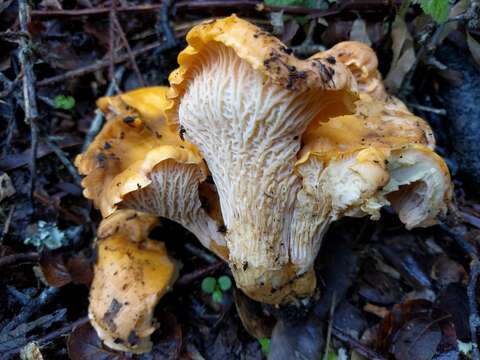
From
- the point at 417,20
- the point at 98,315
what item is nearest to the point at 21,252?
the point at 98,315

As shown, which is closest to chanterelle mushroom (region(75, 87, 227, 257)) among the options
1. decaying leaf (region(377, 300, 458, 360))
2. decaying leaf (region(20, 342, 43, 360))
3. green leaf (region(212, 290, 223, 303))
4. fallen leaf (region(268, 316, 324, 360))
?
green leaf (region(212, 290, 223, 303))

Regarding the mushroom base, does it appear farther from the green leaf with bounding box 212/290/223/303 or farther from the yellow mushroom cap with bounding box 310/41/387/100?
the yellow mushroom cap with bounding box 310/41/387/100

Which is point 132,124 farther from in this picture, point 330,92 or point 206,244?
point 330,92

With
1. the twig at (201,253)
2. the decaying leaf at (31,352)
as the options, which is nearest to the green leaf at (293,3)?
the twig at (201,253)

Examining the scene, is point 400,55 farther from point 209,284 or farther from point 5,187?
point 5,187

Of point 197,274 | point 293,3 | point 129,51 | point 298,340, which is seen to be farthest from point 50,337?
point 293,3

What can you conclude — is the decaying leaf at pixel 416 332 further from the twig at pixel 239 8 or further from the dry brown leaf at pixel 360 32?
the twig at pixel 239 8
